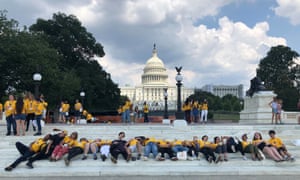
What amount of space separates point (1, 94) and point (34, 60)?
601 cm

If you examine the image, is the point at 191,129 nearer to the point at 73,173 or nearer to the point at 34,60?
the point at 73,173

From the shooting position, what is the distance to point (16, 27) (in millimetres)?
31812

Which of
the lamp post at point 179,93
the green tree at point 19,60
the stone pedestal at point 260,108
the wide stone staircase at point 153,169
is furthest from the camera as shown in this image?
the green tree at point 19,60

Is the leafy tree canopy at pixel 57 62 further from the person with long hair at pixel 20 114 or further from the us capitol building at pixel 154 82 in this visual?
the us capitol building at pixel 154 82

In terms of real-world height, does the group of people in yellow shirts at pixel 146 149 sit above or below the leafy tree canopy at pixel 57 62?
below

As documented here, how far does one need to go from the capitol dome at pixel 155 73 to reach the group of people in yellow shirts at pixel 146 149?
13259 cm

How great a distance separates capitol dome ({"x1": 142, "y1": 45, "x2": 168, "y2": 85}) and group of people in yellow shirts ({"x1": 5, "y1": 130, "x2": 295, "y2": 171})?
133 metres

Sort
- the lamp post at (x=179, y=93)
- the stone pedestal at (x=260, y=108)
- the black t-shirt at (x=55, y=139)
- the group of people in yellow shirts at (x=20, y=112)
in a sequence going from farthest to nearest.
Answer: the stone pedestal at (x=260, y=108) → the lamp post at (x=179, y=93) → the group of people in yellow shirts at (x=20, y=112) → the black t-shirt at (x=55, y=139)

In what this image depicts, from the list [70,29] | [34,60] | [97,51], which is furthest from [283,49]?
[34,60]

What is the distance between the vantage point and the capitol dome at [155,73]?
14400cm


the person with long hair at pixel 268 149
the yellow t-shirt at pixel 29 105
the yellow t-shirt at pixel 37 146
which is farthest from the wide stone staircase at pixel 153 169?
the yellow t-shirt at pixel 29 105

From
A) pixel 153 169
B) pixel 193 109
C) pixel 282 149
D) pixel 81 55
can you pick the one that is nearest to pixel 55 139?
pixel 153 169

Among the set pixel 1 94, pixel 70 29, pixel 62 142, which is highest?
pixel 70 29

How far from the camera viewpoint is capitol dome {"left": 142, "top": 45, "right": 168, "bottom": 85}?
472 ft
